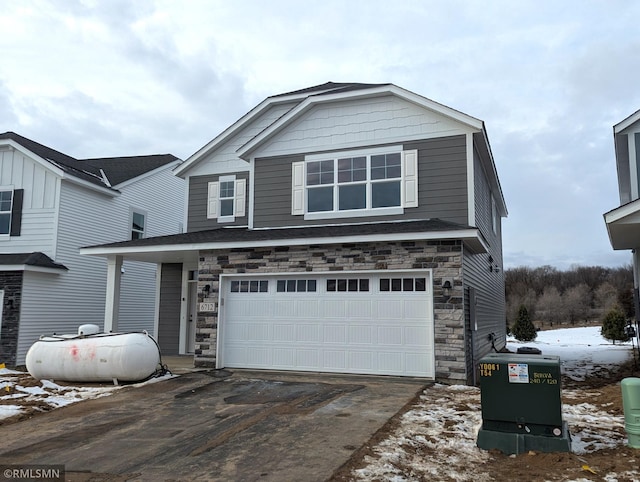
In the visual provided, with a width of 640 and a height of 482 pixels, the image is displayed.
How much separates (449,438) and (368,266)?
16.3ft

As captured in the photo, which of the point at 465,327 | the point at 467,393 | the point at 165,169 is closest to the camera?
the point at 467,393

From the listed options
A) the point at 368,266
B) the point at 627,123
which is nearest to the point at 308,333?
the point at 368,266

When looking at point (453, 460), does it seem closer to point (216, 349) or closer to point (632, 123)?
point (216, 349)

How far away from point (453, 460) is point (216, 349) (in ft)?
24.2

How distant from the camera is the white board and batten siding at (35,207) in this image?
15.1 m

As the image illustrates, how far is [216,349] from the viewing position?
11453mm

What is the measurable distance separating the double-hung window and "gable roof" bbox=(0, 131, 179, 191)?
7.81 metres

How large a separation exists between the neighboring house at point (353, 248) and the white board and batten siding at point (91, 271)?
10.2 feet

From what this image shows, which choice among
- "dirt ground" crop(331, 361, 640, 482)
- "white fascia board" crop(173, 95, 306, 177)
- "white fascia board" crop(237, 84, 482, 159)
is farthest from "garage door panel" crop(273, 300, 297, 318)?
"white fascia board" crop(173, 95, 306, 177)

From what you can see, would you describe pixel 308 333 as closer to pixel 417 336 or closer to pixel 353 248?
pixel 353 248

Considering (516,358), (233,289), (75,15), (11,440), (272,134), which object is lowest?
(11,440)

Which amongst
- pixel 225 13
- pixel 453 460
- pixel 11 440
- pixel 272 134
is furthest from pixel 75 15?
pixel 453 460

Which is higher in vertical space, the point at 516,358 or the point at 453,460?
the point at 516,358

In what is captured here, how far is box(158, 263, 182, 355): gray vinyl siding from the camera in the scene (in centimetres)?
1510
